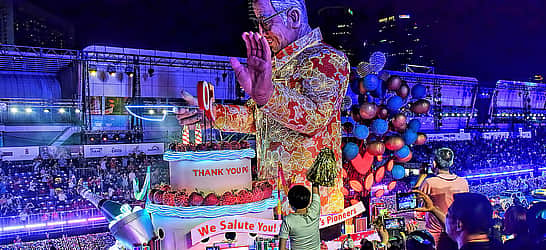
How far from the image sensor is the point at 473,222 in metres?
2.35

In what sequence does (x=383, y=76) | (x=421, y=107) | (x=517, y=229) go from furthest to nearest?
(x=421, y=107) < (x=383, y=76) < (x=517, y=229)

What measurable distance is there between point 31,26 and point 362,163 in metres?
8.95

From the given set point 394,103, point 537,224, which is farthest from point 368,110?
point 537,224

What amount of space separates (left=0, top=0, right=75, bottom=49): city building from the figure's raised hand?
255 inches

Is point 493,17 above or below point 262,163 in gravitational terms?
above

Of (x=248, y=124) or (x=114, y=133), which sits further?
(x=114, y=133)

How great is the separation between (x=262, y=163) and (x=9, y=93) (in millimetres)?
17657

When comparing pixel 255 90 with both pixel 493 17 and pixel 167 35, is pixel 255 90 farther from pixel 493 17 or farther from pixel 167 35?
pixel 167 35

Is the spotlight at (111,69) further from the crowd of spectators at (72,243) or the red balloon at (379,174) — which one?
the red balloon at (379,174)

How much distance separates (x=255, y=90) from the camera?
1.92 metres

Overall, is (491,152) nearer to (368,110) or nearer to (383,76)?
(383,76)

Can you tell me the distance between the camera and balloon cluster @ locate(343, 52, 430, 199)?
18.4ft

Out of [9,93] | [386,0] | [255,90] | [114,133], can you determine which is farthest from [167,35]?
[9,93]

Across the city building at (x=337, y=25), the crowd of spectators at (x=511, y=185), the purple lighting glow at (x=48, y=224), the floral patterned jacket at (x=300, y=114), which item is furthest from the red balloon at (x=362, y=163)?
the purple lighting glow at (x=48, y=224)
